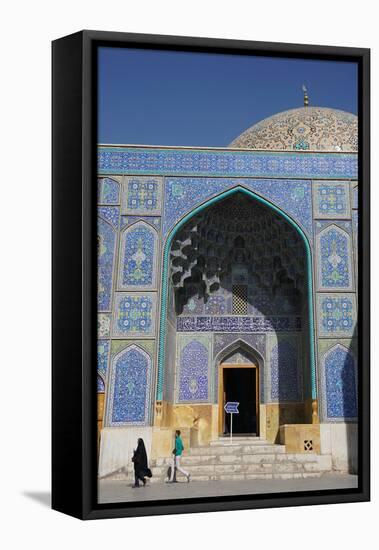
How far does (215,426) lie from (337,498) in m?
3.20

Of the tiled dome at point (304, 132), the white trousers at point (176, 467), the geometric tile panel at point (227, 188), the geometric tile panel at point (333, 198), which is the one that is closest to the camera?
the white trousers at point (176, 467)

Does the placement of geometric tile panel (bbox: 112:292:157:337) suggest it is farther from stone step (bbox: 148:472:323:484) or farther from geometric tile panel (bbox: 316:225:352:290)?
geometric tile panel (bbox: 316:225:352:290)

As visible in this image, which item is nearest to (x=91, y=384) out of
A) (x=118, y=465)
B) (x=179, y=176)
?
(x=118, y=465)

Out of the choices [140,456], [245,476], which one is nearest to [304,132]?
[245,476]

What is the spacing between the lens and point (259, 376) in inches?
A: 464

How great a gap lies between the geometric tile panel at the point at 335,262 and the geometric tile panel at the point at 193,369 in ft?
5.73

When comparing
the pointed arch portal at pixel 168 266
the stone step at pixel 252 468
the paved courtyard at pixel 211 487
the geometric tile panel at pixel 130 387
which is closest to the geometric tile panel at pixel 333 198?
the pointed arch portal at pixel 168 266

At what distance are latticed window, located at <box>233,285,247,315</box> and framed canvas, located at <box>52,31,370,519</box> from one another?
13 millimetres

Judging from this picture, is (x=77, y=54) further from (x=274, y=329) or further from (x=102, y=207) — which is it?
(x=274, y=329)

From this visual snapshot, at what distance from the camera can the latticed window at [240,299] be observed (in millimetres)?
11711

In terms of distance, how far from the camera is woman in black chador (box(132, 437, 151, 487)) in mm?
8812

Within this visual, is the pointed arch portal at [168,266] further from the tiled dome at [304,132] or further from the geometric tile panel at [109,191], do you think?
the geometric tile panel at [109,191]

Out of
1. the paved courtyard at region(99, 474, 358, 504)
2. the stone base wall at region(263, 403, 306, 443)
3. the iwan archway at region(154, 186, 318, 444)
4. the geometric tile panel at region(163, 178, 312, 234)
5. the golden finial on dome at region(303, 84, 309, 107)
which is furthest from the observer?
the stone base wall at region(263, 403, 306, 443)

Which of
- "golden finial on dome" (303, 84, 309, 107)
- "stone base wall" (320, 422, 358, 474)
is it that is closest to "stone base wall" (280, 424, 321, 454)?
"stone base wall" (320, 422, 358, 474)
